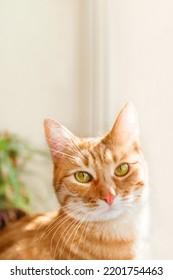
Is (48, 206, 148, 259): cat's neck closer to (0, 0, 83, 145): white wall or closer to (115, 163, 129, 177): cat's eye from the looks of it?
(115, 163, 129, 177): cat's eye

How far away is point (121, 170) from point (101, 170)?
0.03 m

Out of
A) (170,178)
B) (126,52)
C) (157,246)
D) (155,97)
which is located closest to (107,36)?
(126,52)

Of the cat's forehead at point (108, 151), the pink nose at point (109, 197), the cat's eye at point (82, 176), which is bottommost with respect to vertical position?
the pink nose at point (109, 197)

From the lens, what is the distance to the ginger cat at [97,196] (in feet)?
2.35

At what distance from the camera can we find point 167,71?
868 mm

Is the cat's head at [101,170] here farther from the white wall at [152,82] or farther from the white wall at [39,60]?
the white wall at [39,60]

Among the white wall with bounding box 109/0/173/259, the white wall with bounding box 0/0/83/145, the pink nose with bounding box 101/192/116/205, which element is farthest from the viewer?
the white wall with bounding box 0/0/83/145

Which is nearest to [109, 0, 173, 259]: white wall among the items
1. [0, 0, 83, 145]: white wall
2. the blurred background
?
the blurred background

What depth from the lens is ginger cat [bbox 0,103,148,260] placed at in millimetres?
716

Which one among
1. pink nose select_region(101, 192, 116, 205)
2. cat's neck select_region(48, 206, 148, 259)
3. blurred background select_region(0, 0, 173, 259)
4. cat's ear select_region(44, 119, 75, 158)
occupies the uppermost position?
blurred background select_region(0, 0, 173, 259)

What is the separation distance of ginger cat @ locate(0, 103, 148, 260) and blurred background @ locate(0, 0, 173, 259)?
0.08 m

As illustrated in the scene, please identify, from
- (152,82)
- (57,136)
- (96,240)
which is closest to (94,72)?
(152,82)

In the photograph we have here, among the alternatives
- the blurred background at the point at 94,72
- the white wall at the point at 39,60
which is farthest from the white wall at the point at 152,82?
the white wall at the point at 39,60
